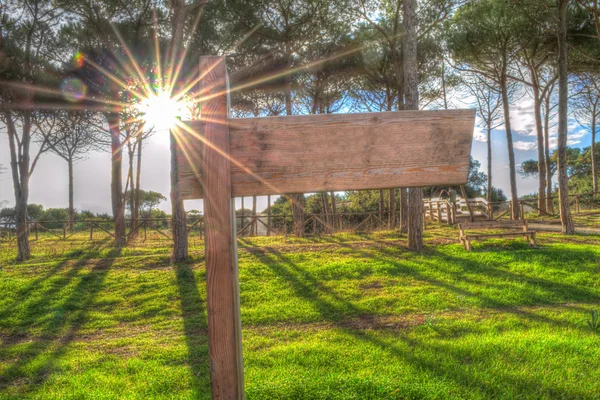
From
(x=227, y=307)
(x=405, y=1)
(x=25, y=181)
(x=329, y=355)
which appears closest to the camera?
(x=227, y=307)

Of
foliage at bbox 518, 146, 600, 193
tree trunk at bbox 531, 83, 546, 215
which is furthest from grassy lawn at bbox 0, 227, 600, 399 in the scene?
foliage at bbox 518, 146, 600, 193

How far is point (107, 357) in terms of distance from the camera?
13.6 feet

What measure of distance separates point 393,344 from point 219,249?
3.15 meters

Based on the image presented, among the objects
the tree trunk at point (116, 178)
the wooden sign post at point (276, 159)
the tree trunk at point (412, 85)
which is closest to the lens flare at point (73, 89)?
the tree trunk at point (116, 178)

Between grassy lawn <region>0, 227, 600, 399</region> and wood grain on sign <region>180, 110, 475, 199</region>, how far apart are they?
1871 millimetres

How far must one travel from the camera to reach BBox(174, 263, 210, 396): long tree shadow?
136 inches

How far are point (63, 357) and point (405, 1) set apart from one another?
353 inches

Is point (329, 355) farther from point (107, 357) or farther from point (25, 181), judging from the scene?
point (25, 181)

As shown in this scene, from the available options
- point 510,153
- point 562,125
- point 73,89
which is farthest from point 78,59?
point 510,153

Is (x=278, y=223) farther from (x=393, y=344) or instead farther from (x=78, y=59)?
(x=393, y=344)

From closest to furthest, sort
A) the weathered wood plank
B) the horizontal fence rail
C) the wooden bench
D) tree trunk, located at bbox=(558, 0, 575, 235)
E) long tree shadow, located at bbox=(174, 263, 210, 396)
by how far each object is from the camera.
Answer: the weathered wood plank < long tree shadow, located at bbox=(174, 263, 210, 396) < the wooden bench < tree trunk, located at bbox=(558, 0, 575, 235) < the horizontal fence rail

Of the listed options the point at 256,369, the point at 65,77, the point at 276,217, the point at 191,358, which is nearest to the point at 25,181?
the point at 65,77

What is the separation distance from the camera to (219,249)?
1370 mm

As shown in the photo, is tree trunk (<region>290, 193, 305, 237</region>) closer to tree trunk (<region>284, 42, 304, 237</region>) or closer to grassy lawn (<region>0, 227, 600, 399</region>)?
tree trunk (<region>284, 42, 304, 237</region>)
